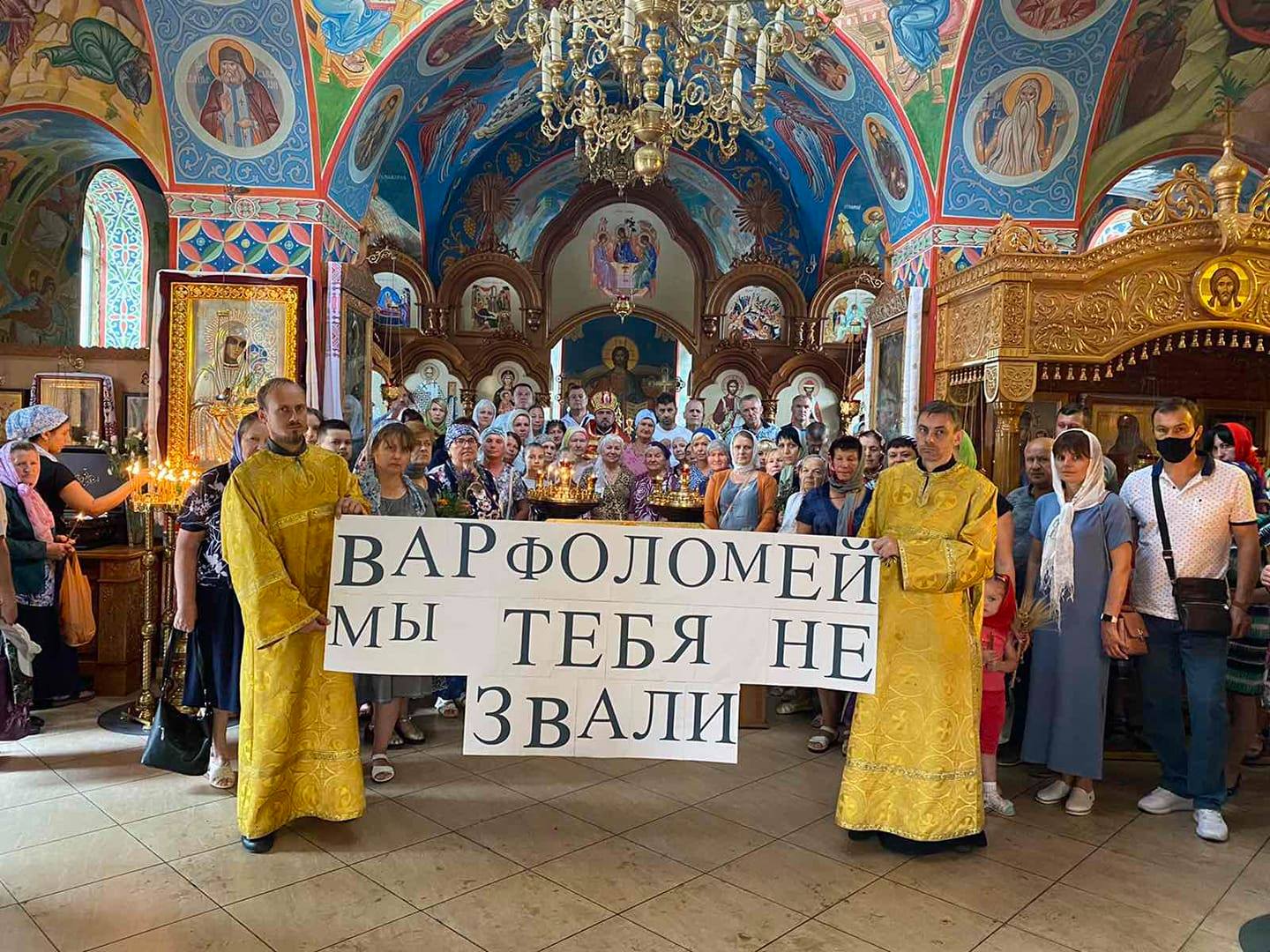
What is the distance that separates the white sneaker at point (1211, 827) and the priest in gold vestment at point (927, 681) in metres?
1.19

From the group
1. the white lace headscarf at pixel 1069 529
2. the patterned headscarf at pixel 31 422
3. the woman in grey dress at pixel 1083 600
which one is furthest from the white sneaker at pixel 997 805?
the patterned headscarf at pixel 31 422

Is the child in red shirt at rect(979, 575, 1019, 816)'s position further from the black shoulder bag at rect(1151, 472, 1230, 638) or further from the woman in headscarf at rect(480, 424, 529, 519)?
the woman in headscarf at rect(480, 424, 529, 519)

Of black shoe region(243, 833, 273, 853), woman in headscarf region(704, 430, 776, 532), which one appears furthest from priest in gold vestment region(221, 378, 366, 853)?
woman in headscarf region(704, 430, 776, 532)

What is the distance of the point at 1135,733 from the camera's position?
507 cm

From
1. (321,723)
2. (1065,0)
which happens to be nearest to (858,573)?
(321,723)

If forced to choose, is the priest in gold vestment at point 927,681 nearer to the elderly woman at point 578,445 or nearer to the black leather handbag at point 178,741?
the black leather handbag at point 178,741

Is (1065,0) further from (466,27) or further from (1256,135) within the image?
(466,27)

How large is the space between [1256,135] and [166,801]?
1395 centimetres

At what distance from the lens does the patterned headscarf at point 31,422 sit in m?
5.05

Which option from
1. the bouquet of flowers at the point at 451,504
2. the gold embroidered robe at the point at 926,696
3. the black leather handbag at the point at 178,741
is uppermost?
the bouquet of flowers at the point at 451,504

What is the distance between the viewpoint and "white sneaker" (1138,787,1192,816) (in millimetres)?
4094

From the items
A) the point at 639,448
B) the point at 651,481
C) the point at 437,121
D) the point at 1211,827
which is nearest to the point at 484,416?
the point at 639,448

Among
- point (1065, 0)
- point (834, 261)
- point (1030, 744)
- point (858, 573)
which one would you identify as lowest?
point (1030, 744)

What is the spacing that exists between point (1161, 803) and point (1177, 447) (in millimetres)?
1727
